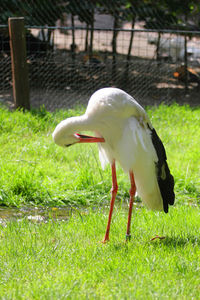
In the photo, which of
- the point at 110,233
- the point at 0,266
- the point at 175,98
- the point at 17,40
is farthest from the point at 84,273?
the point at 175,98

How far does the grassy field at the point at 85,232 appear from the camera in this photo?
2.71m

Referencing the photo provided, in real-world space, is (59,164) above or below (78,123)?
below

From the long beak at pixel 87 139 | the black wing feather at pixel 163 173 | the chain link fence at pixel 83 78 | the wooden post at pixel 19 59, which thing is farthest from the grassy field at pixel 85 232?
the chain link fence at pixel 83 78

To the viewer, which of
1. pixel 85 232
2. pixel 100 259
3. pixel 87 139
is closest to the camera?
pixel 100 259

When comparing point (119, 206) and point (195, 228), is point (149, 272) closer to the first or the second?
point (195, 228)

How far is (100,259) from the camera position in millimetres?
3109

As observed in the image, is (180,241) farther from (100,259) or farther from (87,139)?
(87,139)

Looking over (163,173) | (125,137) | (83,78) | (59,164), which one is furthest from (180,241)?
(83,78)

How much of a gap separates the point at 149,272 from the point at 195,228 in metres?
0.87

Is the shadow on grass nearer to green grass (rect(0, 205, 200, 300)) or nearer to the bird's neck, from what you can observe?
green grass (rect(0, 205, 200, 300))

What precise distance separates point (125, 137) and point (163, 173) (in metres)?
0.46

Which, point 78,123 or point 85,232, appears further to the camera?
point 85,232

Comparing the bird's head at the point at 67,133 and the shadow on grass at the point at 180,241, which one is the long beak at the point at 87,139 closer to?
the bird's head at the point at 67,133

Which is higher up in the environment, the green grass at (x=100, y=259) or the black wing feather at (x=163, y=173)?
the black wing feather at (x=163, y=173)
